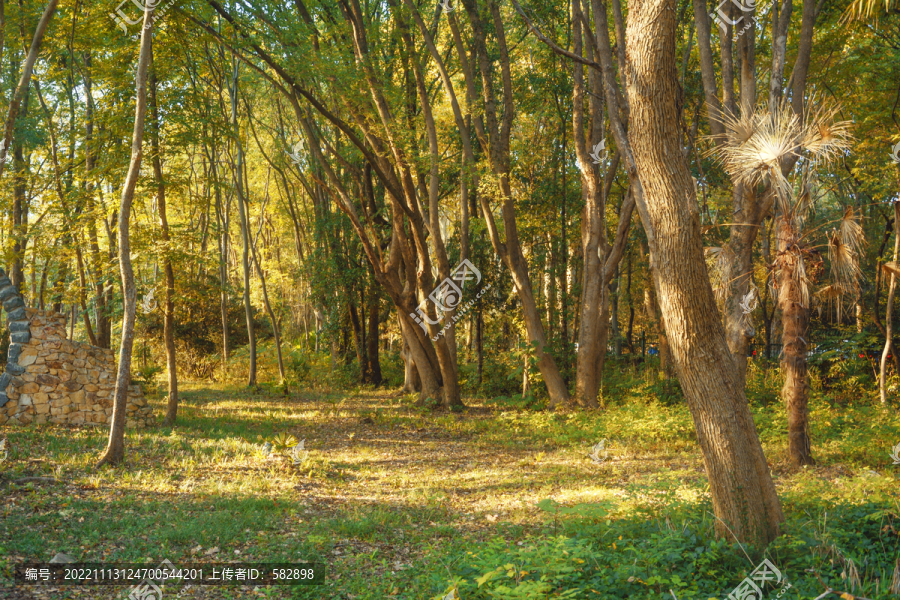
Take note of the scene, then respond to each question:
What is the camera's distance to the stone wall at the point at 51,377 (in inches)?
378

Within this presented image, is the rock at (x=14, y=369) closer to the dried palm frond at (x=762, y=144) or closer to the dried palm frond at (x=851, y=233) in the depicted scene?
the dried palm frond at (x=762, y=144)

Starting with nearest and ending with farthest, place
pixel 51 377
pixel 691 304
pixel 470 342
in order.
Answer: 1. pixel 691 304
2. pixel 51 377
3. pixel 470 342

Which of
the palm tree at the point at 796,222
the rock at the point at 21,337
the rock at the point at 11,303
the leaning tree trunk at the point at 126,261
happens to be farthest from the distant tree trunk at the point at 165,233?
Answer: the palm tree at the point at 796,222

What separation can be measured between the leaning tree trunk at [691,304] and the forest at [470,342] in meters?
0.02

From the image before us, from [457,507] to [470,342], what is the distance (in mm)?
12880

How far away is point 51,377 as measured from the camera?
9.87 meters

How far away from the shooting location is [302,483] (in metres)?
Result: 7.27

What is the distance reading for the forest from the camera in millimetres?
4250

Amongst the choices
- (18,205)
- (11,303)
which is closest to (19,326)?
(11,303)

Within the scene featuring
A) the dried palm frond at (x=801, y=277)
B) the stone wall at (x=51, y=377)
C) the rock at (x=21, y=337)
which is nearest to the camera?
the dried palm frond at (x=801, y=277)

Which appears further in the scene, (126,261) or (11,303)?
(11,303)

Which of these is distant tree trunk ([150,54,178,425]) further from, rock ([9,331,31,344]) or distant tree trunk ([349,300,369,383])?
distant tree trunk ([349,300,369,383])

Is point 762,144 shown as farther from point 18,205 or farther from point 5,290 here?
point 18,205

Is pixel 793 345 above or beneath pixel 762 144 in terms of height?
beneath
